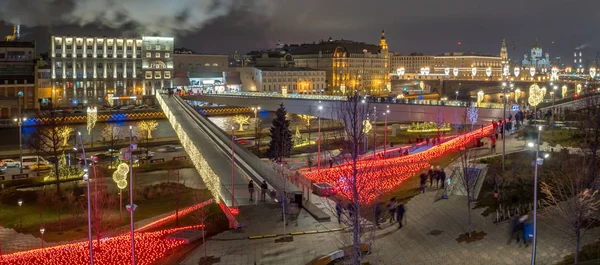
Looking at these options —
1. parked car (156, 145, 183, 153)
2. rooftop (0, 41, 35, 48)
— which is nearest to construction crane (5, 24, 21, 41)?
rooftop (0, 41, 35, 48)

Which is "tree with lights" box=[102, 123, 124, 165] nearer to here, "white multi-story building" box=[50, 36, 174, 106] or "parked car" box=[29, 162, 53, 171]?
"parked car" box=[29, 162, 53, 171]

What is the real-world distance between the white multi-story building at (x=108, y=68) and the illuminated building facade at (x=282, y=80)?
49.0ft

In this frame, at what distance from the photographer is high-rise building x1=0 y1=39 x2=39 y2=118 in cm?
7700

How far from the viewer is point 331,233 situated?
16938 millimetres

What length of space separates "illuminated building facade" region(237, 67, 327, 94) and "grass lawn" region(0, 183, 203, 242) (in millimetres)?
70029

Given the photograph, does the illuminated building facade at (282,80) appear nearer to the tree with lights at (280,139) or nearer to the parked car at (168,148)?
the parked car at (168,148)

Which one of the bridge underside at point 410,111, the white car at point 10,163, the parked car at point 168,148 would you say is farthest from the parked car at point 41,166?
the bridge underside at point 410,111

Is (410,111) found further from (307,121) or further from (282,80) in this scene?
(282,80)

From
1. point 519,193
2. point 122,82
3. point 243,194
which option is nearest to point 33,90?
point 122,82

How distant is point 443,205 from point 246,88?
91004 mm

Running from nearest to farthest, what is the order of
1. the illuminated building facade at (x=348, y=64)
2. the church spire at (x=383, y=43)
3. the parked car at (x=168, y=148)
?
the parked car at (x=168, y=148), the illuminated building facade at (x=348, y=64), the church spire at (x=383, y=43)

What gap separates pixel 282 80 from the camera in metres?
106

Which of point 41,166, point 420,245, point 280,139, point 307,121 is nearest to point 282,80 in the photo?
point 307,121

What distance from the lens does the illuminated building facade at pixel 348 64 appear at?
12175cm
